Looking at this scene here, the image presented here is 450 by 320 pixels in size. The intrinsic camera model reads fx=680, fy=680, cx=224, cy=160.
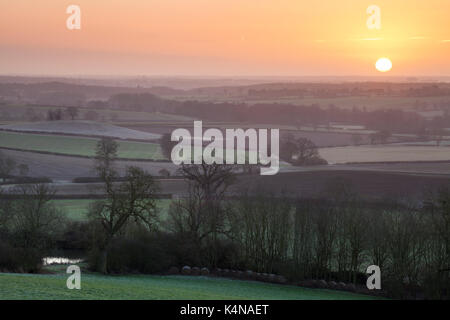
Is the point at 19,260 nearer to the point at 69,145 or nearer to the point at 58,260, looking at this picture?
the point at 58,260

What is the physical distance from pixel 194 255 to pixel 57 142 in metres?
52.7

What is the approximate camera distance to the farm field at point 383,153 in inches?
2739

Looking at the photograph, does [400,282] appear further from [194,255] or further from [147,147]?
[147,147]

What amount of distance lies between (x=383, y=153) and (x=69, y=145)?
35.3 metres

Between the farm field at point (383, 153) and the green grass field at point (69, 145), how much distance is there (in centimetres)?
1881

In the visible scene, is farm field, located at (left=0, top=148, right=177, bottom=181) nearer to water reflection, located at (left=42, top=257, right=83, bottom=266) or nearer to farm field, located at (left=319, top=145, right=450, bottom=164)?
farm field, located at (left=319, top=145, right=450, bottom=164)

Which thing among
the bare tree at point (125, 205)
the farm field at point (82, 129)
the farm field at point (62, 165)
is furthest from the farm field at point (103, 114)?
the bare tree at point (125, 205)

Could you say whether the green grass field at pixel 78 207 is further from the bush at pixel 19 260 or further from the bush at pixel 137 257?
the bush at pixel 19 260

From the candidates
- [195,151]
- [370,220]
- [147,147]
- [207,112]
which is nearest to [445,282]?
[370,220]

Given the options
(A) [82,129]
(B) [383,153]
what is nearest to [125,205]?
(B) [383,153]

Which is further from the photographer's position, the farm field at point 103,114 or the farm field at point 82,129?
the farm field at point 103,114

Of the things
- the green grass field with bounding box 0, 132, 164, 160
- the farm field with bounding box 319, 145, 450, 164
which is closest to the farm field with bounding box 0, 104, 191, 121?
the green grass field with bounding box 0, 132, 164, 160

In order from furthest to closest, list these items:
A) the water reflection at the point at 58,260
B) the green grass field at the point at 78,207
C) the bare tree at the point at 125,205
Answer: the green grass field at the point at 78,207, the water reflection at the point at 58,260, the bare tree at the point at 125,205

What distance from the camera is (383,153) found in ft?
244
